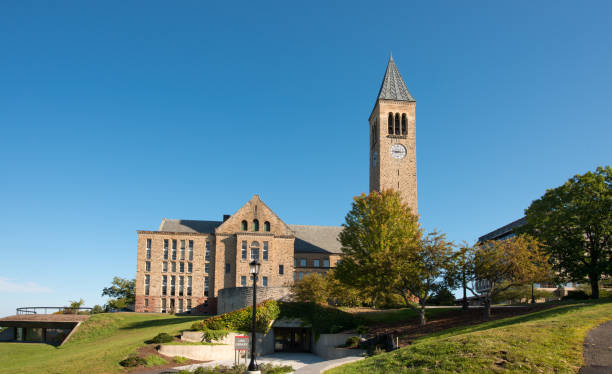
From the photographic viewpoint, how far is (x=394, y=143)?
69000mm

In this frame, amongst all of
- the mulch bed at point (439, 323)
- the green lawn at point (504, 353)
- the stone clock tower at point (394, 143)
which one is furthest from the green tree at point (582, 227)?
the stone clock tower at point (394, 143)

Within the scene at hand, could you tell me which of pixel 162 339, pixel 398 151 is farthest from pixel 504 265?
pixel 398 151

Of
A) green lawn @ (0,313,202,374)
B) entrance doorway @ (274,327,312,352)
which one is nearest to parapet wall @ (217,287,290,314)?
entrance doorway @ (274,327,312,352)

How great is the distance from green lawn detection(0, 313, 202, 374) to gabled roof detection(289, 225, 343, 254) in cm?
2349

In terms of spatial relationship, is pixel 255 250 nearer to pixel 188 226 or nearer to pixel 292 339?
pixel 188 226

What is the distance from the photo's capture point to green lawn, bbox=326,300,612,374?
1628 centimetres

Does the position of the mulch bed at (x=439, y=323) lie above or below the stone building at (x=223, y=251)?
below

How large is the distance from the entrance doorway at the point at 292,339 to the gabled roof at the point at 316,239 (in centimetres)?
2669

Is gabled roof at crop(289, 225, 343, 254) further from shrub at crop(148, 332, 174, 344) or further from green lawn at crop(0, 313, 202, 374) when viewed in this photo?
shrub at crop(148, 332, 174, 344)

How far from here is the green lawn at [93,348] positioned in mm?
31047

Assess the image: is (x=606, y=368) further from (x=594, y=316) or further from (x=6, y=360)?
(x=6, y=360)

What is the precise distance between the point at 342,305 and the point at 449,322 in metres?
18.2

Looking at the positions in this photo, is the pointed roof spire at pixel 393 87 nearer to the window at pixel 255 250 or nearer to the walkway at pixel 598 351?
the window at pixel 255 250

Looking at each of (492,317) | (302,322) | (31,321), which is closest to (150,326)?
(31,321)
